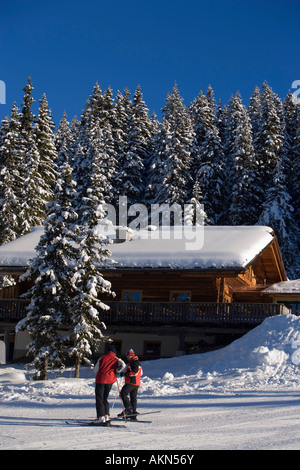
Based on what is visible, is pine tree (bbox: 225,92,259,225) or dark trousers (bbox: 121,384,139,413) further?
pine tree (bbox: 225,92,259,225)

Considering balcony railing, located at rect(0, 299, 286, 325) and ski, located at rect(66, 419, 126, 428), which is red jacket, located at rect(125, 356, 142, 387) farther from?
balcony railing, located at rect(0, 299, 286, 325)

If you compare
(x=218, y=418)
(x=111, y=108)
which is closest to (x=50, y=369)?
(x=218, y=418)

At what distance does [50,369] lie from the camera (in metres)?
21.0

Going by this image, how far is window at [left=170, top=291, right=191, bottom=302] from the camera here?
2791cm

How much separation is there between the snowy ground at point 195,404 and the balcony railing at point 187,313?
8.46ft

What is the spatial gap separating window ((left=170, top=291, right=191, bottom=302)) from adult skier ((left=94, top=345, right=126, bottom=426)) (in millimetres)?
16102

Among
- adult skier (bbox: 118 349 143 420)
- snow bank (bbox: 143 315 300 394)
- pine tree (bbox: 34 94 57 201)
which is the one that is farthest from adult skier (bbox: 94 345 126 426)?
pine tree (bbox: 34 94 57 201)

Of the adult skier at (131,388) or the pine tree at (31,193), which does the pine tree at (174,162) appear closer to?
the pine tree at (31,193)

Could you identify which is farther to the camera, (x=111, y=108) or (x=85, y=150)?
(x=111, y=108)

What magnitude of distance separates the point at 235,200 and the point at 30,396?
40220mm

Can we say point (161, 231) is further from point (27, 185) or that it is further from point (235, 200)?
point (235, 200)

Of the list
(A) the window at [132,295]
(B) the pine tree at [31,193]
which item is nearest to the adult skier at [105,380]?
(A) the window at [132,295]

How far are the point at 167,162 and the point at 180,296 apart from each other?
91.2 feet
